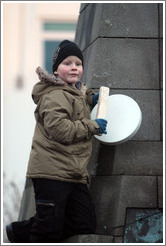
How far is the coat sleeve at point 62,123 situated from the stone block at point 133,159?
1.98 ft

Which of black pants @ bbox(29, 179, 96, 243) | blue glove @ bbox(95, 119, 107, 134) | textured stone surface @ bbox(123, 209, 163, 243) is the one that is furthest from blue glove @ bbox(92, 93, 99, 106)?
textured stone surface @ bbox(123, 209, 163, 243)

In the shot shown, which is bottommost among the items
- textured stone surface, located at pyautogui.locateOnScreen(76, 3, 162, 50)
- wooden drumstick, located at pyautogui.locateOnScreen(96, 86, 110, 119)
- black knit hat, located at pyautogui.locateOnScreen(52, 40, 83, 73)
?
wooden drumstick, located at pyautogui.locateOnScreen(96, 86, 110, 119)

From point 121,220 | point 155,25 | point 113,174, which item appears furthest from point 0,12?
point 121,220

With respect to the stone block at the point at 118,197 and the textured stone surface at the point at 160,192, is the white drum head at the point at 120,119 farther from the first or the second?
the textured stone surface at the point at 160,192

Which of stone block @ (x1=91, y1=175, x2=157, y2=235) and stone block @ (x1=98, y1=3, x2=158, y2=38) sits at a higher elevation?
stone block @ (x1=98, y1=3, x2=158, y2=38)

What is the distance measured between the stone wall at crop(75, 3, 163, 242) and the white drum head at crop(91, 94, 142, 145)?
0.83ft

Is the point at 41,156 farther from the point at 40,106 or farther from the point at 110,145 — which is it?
the point at 110,145

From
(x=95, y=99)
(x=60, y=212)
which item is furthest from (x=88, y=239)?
(x=95, y=99)

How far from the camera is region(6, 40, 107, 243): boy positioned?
17.9 feet

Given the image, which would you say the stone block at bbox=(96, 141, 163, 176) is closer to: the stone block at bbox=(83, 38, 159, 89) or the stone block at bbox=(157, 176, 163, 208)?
the stone block at bbox=(157, 176, 163, 208)

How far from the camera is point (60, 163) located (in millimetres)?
5441

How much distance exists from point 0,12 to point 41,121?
153 cm

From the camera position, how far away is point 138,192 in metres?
5.95

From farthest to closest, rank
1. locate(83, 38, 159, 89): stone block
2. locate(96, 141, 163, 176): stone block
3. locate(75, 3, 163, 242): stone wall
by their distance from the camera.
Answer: locate(83, 38, 159, 89): stone block
locate(96, 141, 163, 176): stone block
locate(75, 3, 163, 242): stone wall
